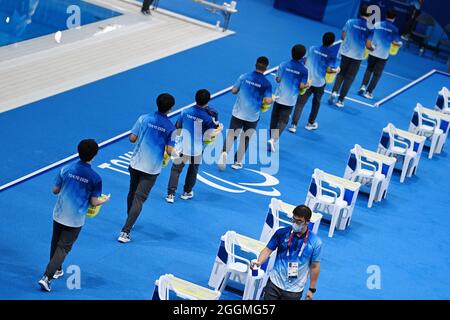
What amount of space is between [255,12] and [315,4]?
176 centimetres

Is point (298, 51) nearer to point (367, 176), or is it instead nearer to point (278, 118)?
point (278, 118)

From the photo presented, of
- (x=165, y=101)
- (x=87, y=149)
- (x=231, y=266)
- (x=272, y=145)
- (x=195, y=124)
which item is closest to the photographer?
(x=87, y=149)

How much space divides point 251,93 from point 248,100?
12 centimetres

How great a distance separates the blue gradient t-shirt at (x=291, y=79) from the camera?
1591cm

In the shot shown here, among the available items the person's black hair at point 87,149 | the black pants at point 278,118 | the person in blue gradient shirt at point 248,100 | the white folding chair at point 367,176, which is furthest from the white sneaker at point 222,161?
the person's black hair at point 87,149

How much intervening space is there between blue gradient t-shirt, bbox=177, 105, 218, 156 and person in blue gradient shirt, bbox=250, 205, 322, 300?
11.5 feet

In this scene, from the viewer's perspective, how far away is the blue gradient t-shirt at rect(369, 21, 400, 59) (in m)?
19.5

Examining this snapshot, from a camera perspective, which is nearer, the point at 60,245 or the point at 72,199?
the point at 72,199

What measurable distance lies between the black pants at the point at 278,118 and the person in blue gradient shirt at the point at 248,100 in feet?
3.67

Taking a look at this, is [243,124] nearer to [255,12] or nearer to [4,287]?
[4,287]

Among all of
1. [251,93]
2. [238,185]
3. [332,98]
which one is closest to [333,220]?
[238,185]

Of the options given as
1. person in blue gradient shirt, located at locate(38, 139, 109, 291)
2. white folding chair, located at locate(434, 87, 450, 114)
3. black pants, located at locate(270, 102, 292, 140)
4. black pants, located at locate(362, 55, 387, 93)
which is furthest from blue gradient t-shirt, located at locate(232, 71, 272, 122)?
white folding chair, located at locate(434, 87, 450, 114)

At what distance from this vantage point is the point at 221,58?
21.2m

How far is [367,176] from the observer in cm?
1523
